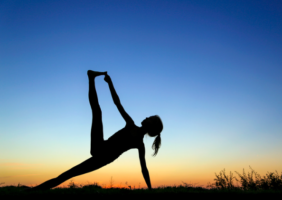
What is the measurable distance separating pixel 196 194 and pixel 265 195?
1.30m

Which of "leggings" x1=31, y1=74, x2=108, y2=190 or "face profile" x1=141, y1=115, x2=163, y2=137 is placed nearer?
"leggings" x1=31, y1=74, x2=108, y2=190

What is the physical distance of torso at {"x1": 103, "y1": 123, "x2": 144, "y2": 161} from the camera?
432cm

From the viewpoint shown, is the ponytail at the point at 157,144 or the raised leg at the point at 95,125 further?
the ponytail at the point at 157,144

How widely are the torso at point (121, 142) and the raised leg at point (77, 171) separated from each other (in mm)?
229

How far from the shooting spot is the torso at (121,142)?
170 inches

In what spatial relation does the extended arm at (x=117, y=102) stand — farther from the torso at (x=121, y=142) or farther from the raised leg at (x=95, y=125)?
the raised leg at (x=95, y=125)

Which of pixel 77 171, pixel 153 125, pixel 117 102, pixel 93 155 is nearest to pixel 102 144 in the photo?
pixel 93 155

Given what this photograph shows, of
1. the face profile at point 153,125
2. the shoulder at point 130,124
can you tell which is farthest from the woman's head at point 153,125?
the shoulder at point 130,124

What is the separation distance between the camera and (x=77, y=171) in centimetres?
409

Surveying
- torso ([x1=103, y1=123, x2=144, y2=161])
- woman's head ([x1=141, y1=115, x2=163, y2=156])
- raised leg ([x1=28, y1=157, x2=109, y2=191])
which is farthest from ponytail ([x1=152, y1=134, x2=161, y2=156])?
raised leg ([x1=28, y1=157, x2=109, y2=191])

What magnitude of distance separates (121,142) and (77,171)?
3.44ft

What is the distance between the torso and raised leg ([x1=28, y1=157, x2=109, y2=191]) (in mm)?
229

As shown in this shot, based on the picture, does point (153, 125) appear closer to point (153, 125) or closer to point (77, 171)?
point (153, 125)

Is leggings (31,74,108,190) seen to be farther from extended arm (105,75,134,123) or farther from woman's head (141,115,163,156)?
woman's head (141,115,163,156)
